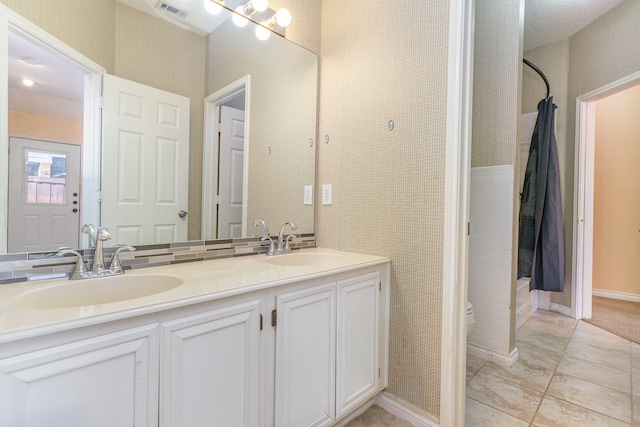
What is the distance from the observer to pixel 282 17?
1.73m

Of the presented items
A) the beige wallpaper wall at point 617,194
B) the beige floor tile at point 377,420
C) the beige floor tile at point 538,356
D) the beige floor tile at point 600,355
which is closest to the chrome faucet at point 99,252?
the beige floor tile at point 377,420

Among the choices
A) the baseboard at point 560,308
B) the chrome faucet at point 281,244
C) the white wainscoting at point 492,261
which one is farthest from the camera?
the baseboard at point 560,308

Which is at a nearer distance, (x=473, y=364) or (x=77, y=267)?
(x=77, y=267)

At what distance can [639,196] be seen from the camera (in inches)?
122

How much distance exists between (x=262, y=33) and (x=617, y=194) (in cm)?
389

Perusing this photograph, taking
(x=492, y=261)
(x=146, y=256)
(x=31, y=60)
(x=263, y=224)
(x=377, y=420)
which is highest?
(x=31, y=60)

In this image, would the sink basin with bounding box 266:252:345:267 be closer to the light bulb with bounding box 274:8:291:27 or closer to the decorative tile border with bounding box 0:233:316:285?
the decorative tile border with bounding box 0:233:316:285

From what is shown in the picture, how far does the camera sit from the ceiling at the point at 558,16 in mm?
2469

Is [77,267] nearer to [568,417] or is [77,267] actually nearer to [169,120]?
[169,120]

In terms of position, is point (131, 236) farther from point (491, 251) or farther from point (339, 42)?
point (491, 251)

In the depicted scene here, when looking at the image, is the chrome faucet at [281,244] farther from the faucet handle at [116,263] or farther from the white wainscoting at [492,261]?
the white wainscoting at [492,261]

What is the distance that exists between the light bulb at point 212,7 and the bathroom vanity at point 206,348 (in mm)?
1242

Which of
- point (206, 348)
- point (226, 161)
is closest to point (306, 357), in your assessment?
point (206, 348)

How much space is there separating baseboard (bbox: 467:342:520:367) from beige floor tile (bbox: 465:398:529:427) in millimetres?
531
